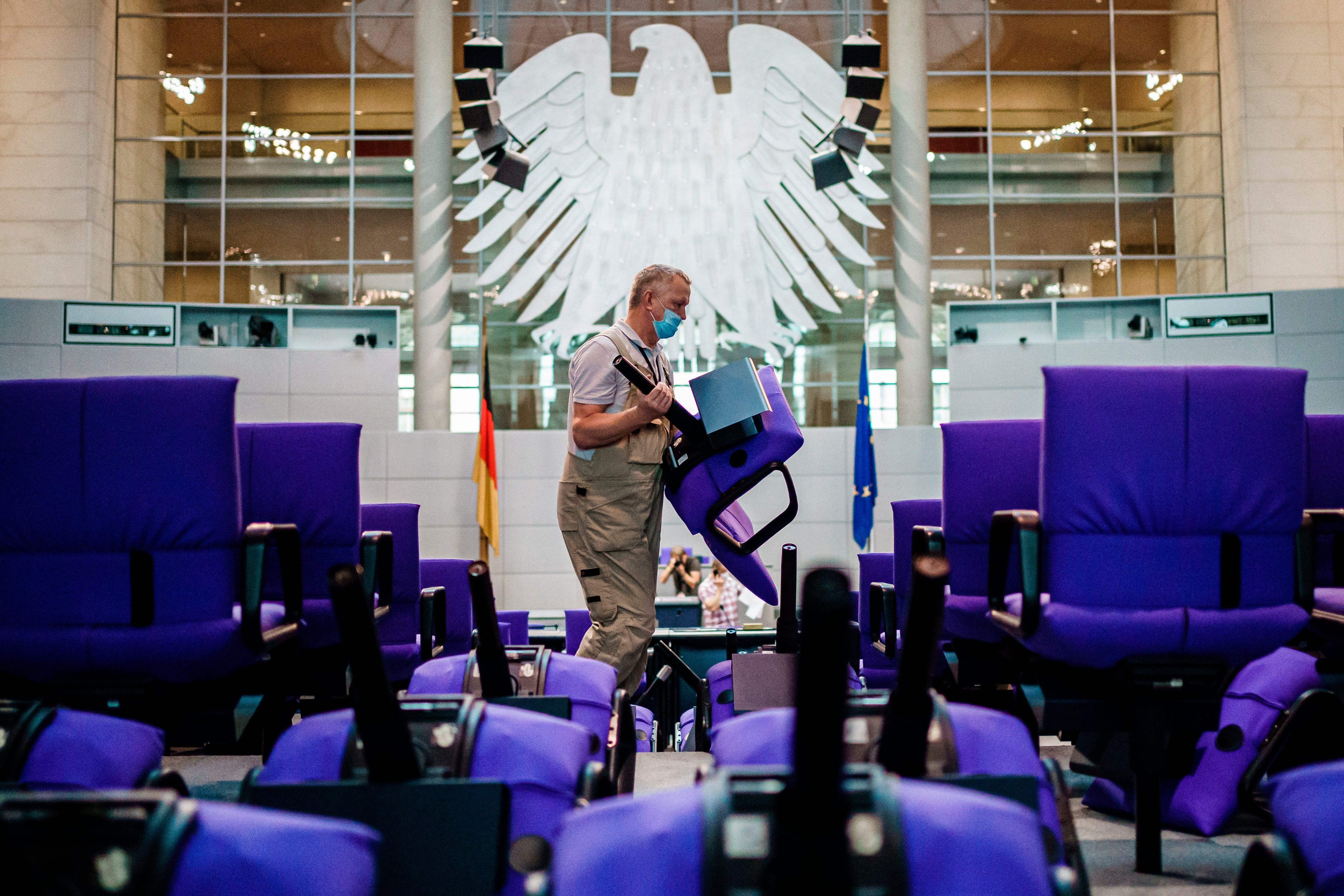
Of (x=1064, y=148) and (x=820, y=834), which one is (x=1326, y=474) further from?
(x=1064, y=148)

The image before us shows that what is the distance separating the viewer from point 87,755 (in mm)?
1449

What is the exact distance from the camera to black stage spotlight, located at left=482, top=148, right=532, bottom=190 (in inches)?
419

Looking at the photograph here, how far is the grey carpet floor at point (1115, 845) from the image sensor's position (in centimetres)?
195

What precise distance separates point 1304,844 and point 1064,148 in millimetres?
13791

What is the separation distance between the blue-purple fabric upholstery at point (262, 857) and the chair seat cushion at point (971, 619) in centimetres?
232

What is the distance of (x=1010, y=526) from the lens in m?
2.31

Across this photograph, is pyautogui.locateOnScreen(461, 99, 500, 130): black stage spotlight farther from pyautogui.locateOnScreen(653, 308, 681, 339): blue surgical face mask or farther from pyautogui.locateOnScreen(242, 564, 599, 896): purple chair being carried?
pyautogui.locateOnScreen(242, 564, 599, 896): purple chair being carried

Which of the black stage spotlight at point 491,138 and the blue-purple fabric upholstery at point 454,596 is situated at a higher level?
the black stage spotlight at point 491,138

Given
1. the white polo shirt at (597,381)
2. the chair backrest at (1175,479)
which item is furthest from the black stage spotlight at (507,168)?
the chair backrest at (1175,479)

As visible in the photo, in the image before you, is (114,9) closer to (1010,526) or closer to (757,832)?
(1010,526)

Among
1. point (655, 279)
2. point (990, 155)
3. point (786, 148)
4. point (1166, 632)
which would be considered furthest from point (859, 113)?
point (1166, 632)

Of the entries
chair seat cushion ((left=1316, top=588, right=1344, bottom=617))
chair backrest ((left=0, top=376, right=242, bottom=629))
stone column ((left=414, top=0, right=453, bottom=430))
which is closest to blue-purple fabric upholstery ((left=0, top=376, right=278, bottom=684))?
chair backrest ((left=0, top=376, right=242, bottom=629))

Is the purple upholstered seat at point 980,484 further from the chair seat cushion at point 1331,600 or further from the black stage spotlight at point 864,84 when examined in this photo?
the black stage spotlight at point 864,84

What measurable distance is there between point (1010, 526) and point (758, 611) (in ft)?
26.8
